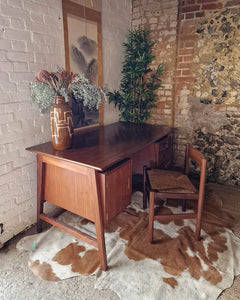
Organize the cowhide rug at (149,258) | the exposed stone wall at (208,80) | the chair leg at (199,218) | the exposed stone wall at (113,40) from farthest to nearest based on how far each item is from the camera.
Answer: the exposed stone wall at (113,40)
the exposed stone wall at (208,80)
the chair leg at (199,218)
the cowhide rug at (149,258)

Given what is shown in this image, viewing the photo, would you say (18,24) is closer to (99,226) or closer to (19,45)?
(19,45)

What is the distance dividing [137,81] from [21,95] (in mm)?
1786

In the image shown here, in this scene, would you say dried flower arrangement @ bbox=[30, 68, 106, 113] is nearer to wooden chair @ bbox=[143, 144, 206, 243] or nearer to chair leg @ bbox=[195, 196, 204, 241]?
wooden chair @ bbox=[143, 144, 206, 243]

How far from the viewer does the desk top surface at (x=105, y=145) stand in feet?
5.61

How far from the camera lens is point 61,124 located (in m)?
1.84

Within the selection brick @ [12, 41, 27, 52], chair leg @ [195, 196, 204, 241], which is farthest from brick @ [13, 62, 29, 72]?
chair leg @ [195, 196, 204, 241]

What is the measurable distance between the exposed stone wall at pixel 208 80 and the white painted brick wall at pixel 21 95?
159cm

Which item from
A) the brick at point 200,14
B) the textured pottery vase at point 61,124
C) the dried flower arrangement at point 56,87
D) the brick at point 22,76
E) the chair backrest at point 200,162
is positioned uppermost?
the brick at point 200,14

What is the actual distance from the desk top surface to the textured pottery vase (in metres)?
0.07

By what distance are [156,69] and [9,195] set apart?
7.93ft

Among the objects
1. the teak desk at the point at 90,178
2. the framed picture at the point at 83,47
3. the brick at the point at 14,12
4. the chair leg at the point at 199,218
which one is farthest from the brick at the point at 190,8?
the chair leg at the point at 199,218

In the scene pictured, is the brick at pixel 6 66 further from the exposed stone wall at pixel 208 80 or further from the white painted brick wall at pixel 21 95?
the exposed stone wall at pixel 208 80

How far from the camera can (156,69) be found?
3197 millimetres

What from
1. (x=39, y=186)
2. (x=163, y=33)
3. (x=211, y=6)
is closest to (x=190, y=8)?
(x=211, y=6)
